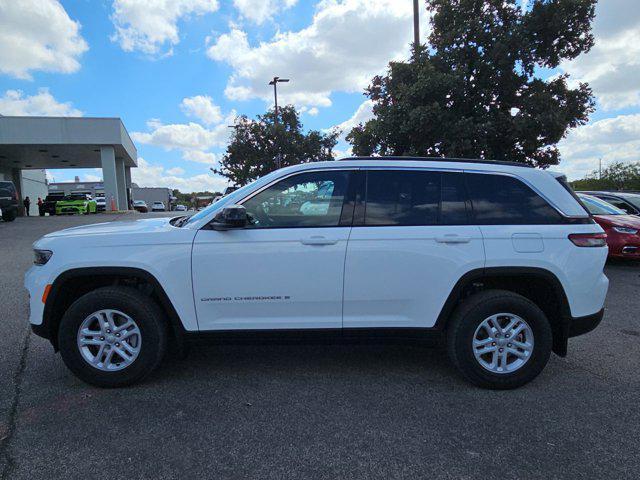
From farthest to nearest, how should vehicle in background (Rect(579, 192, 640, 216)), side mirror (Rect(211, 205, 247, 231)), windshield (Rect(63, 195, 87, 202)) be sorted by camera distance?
windshield (Rect(63, 195, 87, 202)) < vehicle in background (Rect(579, 192, 640, 216)) < side mirror (Rect(211, 205, 247, 231))

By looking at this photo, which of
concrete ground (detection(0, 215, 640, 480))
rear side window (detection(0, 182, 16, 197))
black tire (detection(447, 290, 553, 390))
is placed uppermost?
rear side window (detection(0, 182, 16, 197))

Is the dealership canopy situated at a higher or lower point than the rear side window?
higher

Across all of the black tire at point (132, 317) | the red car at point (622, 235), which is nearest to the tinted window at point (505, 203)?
the black tire at point (132, 317)

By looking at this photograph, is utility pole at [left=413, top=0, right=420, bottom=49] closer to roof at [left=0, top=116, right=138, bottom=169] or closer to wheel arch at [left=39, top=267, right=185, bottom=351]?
wheel arch at [left=39, top=267, right=185, bottom=351]

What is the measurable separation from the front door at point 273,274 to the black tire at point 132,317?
365mm

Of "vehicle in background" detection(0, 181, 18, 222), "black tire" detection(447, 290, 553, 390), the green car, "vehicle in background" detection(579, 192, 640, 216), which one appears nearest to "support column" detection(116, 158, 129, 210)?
the green car

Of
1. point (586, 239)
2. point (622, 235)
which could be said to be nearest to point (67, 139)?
point (622, 235)

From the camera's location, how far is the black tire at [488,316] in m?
3.52

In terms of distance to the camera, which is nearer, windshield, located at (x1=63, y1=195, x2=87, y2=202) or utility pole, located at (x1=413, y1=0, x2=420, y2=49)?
utility pole, located at (x1=413, y1=0, x2=420, y2=49)

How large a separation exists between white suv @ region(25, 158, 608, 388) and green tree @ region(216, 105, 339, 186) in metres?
28.7

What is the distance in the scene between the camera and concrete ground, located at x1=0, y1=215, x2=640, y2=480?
2611mm

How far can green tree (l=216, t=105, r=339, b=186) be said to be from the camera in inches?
1260

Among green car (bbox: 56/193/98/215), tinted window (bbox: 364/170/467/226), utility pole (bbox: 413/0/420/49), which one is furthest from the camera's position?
green car (bbox: 56/193/98/215)

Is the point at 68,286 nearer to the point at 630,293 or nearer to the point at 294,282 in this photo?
the point at 294,282
